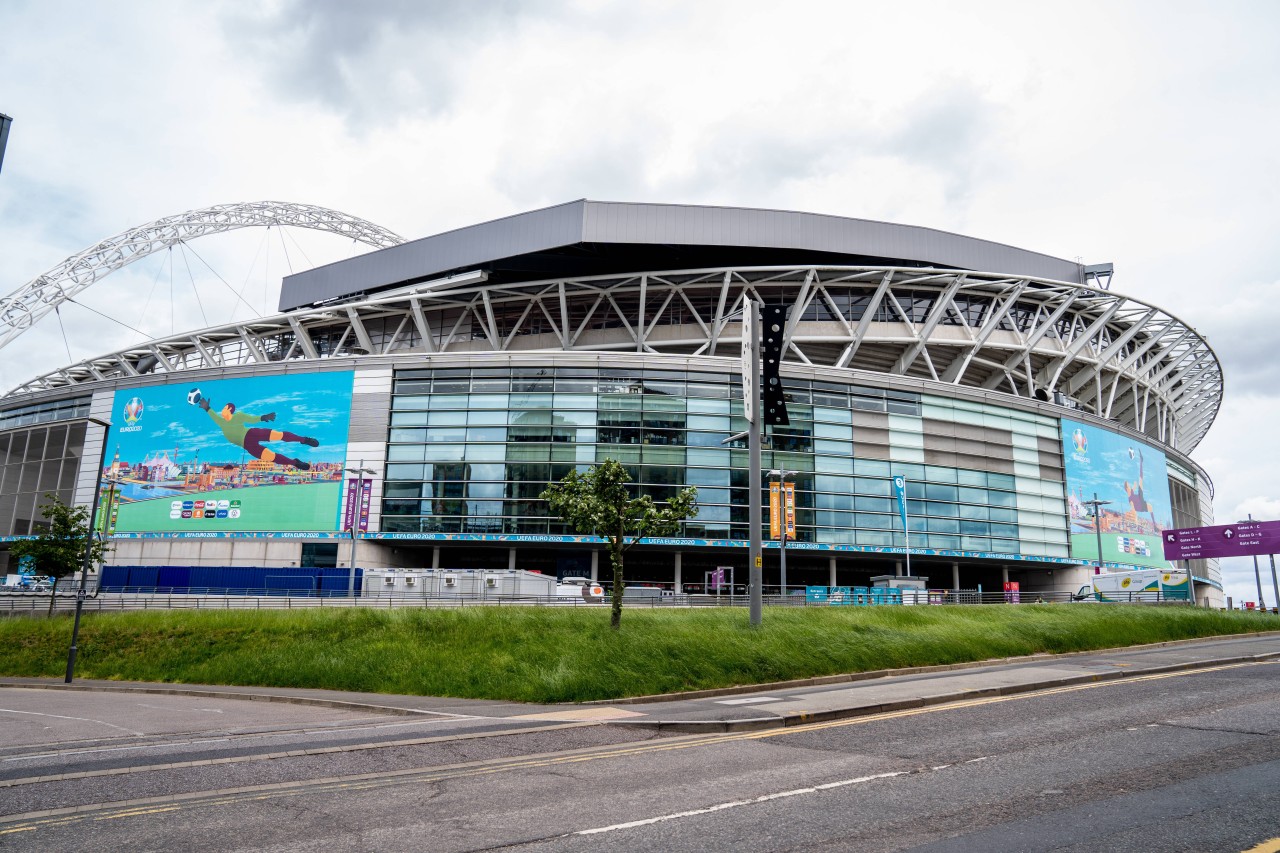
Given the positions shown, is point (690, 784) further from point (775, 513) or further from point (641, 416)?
point (641, 416)

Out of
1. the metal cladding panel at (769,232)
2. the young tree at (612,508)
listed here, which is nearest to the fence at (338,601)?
the young tree at (612,508)

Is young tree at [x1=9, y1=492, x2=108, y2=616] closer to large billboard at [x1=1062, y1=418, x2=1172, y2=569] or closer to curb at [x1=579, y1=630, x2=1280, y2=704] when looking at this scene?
curb at [x1=579, y1=630, x2=1280, y2=704]

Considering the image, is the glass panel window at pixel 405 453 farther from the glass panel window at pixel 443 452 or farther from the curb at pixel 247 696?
the curb at pixel 247 696

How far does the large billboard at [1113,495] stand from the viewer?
69.0 metres

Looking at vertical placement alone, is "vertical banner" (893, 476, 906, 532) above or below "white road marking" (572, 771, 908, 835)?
above

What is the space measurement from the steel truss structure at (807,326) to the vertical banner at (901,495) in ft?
29.4

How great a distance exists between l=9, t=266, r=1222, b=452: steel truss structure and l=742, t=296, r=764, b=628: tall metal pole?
38601 mm

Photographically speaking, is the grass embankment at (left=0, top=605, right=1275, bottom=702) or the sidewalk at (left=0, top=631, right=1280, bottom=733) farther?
the grass embankment at (left=0, top=605, right=1275, bottom=702)

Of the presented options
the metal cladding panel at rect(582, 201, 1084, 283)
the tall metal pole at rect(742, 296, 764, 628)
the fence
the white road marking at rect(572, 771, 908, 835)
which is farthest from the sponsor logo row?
the white road marking at rect(572, 771, 908, 835)

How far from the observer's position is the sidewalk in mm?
15217

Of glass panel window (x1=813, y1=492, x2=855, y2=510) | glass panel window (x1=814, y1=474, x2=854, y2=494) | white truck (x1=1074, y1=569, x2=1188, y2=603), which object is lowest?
white truck (x1=1074, y1=569, x2=1188, y2=603)

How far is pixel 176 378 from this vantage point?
6650 centimetres

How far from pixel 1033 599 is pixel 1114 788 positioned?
50.8m

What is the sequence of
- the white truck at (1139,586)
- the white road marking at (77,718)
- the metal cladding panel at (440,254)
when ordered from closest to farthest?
1. the white road marking at (77,718)
2. the white truck at (1139,586)
3. the metal cladding panel at (440,254)
